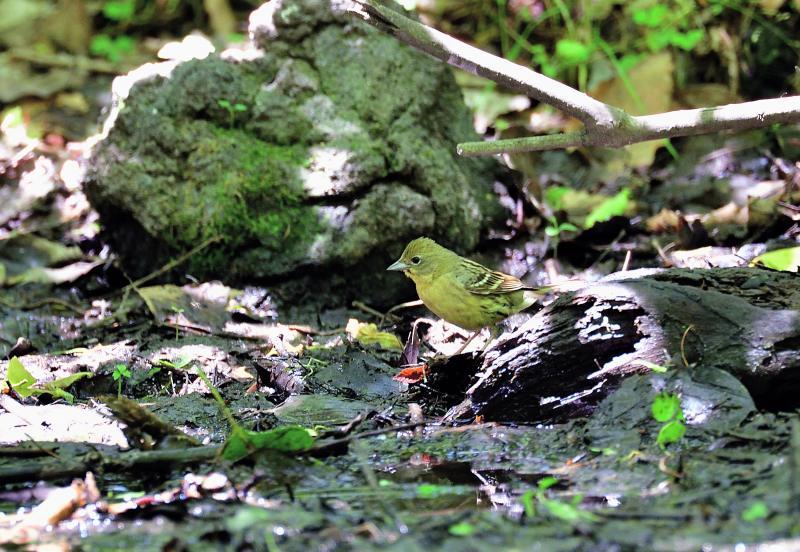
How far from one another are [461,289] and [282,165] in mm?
1506

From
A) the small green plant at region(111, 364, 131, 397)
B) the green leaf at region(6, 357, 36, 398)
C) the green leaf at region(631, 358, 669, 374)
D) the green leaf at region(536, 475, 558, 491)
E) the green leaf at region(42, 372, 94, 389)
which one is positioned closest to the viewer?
Answer: the green leaf at region(536, 475, 558, 491)

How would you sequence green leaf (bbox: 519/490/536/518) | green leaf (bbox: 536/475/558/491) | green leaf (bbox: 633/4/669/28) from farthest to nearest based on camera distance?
green leaf (bbox: 633/4/669/28)
green leaf (bbox: 536/475/558/491)
green leaf (bbox: 519/490/536/518)

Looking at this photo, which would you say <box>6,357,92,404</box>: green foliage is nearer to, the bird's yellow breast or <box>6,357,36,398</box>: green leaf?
<box>6,357,36,398</box>: green leaf

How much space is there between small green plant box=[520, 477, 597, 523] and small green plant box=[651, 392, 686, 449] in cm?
41

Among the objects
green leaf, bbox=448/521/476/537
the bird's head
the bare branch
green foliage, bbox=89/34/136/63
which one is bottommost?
green leaf, bbox=448/521/476/537

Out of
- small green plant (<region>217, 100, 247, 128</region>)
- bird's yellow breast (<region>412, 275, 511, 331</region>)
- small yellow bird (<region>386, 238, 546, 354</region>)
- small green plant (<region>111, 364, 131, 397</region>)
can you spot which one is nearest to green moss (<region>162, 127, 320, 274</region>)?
small green plant (<region>217, 100, 247, 128</region>)

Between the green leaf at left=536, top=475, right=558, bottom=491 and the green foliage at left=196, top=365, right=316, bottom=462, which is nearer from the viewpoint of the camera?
the green leaf at left=536, top=475, right=558, bottom=491

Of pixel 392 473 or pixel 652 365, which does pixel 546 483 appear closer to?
pixel 392 473

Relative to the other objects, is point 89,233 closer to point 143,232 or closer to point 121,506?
point 143,232

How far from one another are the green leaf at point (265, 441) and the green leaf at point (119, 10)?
303 inches

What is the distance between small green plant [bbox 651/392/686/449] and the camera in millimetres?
3107

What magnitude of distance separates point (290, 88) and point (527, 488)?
3.68 m

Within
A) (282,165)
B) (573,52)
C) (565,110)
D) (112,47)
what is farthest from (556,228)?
(112,47)

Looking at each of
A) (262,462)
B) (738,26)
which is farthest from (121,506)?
(738,26)
